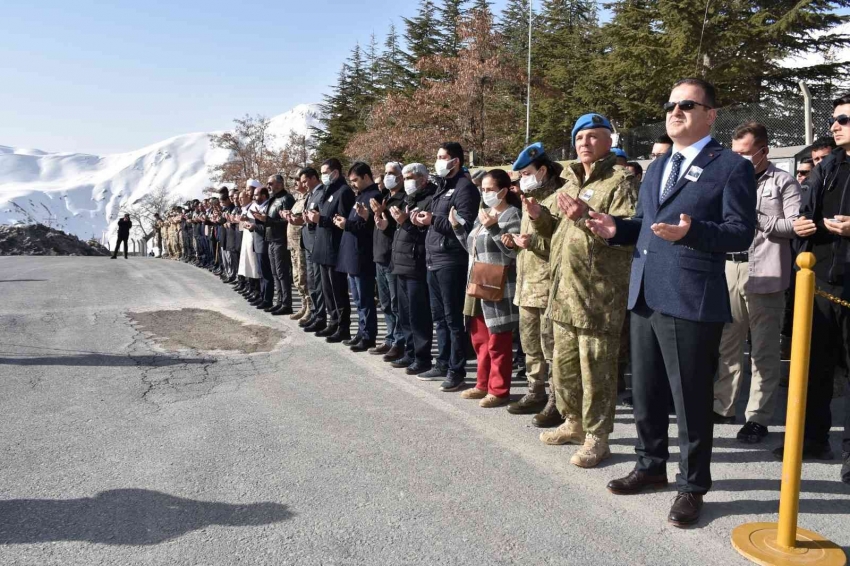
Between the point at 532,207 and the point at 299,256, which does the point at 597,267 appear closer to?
the point at 532,207

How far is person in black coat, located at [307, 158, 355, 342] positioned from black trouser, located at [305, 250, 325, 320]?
31 centimetres

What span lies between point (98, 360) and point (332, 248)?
2.86 m

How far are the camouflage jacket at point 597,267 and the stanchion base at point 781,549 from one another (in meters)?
1.39

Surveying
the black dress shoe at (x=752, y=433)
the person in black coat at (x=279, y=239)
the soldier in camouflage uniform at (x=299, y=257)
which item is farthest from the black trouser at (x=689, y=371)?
the person in black coat at (x=279, y=239)

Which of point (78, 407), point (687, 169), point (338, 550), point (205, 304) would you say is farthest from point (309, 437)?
point (205, 304)

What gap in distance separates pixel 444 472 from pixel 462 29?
25965mm

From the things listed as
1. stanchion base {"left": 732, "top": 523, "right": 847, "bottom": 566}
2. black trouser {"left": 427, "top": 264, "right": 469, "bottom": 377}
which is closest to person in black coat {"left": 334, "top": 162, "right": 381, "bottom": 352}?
black trouser {"left": 427, "top": 264, "right": 469, "bottom": 377}

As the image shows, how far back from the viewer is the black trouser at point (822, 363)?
4223mm

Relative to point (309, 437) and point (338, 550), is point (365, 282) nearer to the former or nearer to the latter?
point (309, 437)

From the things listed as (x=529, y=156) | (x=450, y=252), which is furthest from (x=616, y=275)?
(x=450, y=252)

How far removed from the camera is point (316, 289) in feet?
28.6

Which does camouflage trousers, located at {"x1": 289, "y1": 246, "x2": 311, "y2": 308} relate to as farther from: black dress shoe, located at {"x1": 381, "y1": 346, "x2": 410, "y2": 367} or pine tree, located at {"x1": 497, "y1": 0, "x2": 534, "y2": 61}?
pine tree, located at {"x1": 497, "y1": 0, "x2": 534, "y2": 61}

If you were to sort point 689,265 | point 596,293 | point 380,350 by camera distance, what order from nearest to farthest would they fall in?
point 689,265
point 596,293
point 380,350

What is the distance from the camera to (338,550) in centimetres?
296
